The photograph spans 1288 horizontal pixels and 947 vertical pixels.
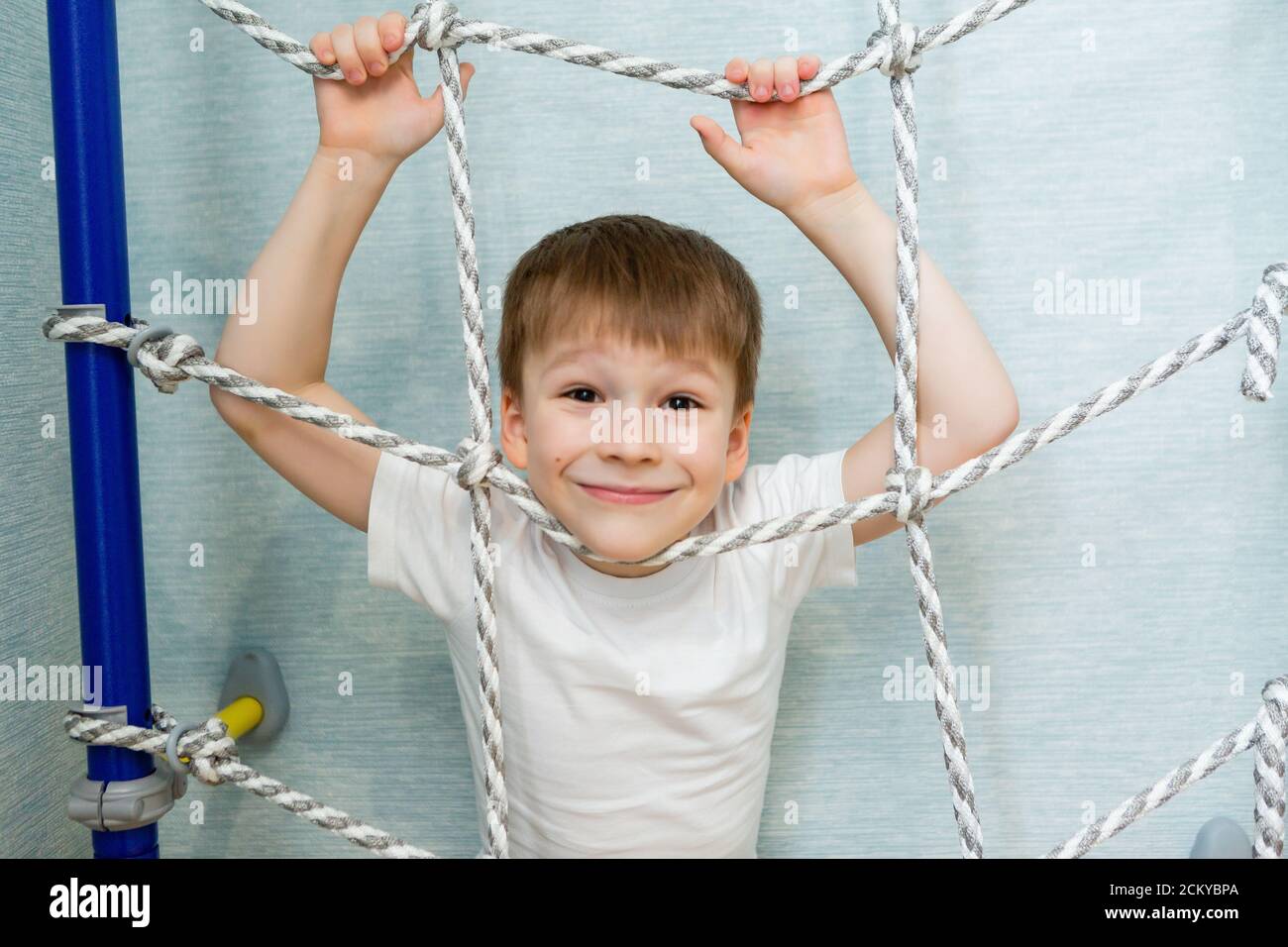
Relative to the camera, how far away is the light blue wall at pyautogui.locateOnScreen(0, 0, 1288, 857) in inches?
32.4

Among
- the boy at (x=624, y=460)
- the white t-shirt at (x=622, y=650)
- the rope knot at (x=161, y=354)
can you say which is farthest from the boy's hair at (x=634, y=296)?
the rope knot at (x=161, y=354)

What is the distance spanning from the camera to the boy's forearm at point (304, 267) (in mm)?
674

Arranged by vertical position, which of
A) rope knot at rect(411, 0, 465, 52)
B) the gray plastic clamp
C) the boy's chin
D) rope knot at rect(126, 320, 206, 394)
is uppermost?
rope knot at rect(411, 0, 465, 52)

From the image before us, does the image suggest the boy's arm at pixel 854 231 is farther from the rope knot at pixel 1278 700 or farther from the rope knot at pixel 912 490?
the rope knot at pixel 1278 700

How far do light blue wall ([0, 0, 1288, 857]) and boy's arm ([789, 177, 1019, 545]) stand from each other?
16 centimetres

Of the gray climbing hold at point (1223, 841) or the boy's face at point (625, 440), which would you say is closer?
the boy's face at point (625, 440)

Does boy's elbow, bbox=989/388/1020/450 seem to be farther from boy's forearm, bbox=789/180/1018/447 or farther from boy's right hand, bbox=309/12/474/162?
boy's right hand, bbox=309/12/474/162

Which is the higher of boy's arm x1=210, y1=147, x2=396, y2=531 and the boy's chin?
boy's arm x1=210, y1=147, x2=396, y2=531

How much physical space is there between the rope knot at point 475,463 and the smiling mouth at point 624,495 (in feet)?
0.20

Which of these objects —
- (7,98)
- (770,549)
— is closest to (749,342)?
(770,549)

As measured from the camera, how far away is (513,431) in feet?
2.30

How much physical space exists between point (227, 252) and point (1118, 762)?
0.86 meters

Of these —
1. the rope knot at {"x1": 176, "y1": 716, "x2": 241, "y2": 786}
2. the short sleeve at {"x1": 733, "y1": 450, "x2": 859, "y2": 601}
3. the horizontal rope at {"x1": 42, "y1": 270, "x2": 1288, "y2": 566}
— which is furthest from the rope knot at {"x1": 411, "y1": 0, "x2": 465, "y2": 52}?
the rope knot at {"x1": 176, "y1": 716, "x2": 241, "y2": 786}
